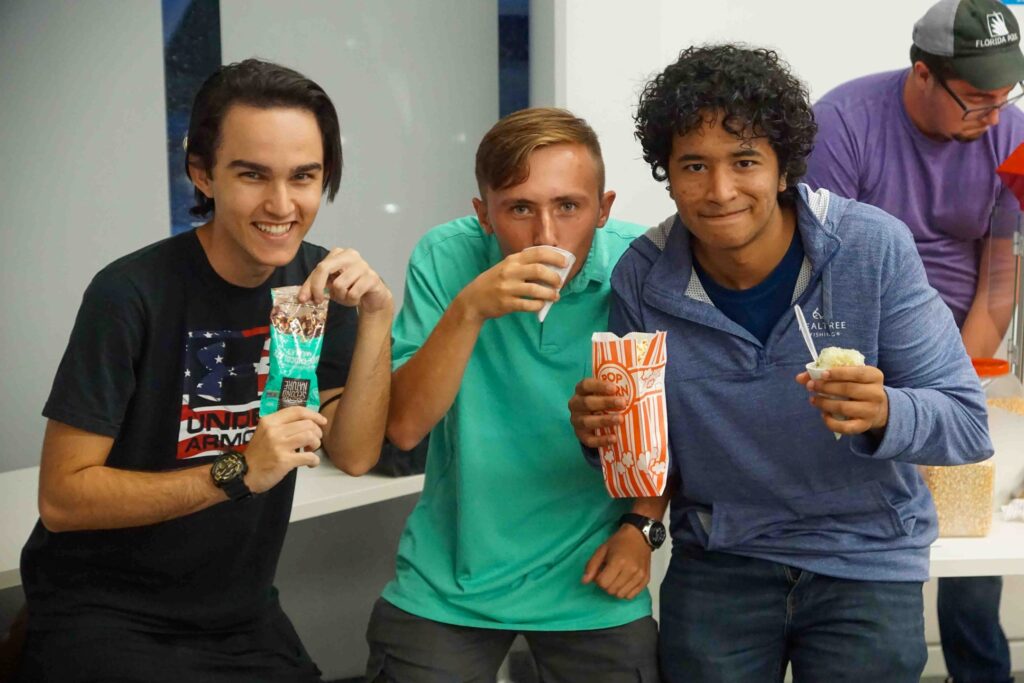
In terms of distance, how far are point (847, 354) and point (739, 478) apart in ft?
1.08

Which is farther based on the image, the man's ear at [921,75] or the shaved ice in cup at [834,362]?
the man's ear at [921,75]

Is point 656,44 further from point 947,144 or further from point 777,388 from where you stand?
point 777,388

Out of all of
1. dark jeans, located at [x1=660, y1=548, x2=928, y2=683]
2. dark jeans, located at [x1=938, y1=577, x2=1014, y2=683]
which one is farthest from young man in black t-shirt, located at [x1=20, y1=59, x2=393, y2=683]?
dark jeans, located at [x1=938, y1=577, x2=1014, y2=683]

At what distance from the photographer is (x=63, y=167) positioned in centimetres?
338

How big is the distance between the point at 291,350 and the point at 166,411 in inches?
13.1

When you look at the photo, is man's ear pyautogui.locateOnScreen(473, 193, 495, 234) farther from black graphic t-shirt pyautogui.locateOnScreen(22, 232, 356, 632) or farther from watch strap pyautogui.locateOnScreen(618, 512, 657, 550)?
watch strap pyautogui.locateOnScreen(618, 512, 657, 550)

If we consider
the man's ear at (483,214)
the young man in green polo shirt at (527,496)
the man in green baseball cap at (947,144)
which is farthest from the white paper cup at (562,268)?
the man in green baseball cap at (947,144)

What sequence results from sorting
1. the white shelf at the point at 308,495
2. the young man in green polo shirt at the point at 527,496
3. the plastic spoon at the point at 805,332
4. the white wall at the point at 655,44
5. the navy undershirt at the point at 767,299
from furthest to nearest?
the white wall at the point at 655,44 → the white shelf at the point at 308,495 → the young man in green polo shirt at the point at 527,496 → the navy undershirt at the point at 767,299 → the plastic spoon at the point at 805,332

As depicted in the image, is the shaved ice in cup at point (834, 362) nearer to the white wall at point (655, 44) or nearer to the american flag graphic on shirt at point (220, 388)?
the american flag graphic on shirt at point (220, 388)

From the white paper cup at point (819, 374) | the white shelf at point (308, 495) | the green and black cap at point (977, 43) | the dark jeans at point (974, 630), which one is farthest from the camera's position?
the dark jeans at point (974, 630)

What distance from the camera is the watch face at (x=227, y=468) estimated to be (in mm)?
1853

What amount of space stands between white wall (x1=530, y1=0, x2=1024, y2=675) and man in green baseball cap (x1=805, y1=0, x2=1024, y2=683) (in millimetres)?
458

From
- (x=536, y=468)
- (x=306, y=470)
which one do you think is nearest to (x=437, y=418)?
(x=536, y=468)

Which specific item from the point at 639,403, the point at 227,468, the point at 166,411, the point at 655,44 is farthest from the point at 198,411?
the point at 655,44
